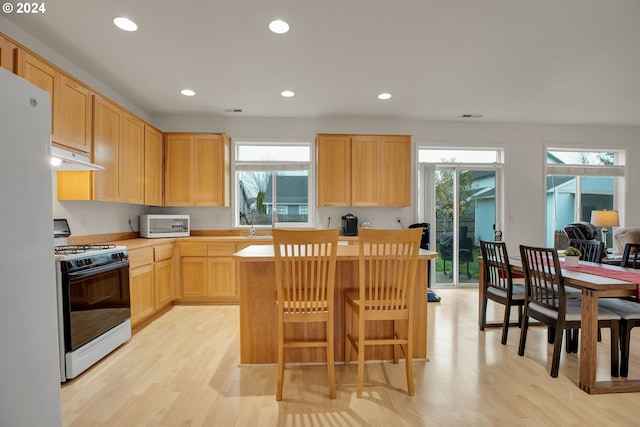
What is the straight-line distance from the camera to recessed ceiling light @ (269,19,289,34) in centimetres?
248

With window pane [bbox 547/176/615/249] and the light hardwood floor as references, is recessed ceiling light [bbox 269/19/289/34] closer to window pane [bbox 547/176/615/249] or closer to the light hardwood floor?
Result: the light hardwood floor

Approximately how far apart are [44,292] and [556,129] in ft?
22.1

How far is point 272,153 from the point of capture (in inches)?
200

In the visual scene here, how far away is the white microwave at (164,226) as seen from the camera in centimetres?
425

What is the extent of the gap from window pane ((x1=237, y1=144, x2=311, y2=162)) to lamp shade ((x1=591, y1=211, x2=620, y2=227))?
15.5 feet

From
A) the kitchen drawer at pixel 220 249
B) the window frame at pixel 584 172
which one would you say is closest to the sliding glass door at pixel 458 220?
the window frame at pixel 584 172

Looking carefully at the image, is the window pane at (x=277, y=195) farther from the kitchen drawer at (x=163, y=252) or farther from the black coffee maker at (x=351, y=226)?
the kitchen drawer at (x=163, y=252)

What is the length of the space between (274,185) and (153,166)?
1.73m

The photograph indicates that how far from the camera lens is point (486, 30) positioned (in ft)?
8.52

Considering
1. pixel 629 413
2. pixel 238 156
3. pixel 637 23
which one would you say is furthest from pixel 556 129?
pixel 238 156

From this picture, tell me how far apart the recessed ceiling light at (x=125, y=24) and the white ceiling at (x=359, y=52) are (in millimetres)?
48

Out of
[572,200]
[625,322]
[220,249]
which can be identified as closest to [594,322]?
[625,322]

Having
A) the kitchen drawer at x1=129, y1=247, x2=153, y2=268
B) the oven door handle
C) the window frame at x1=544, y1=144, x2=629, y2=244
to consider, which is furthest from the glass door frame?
the oven door handle

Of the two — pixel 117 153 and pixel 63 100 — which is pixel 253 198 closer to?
pixel 117 153
